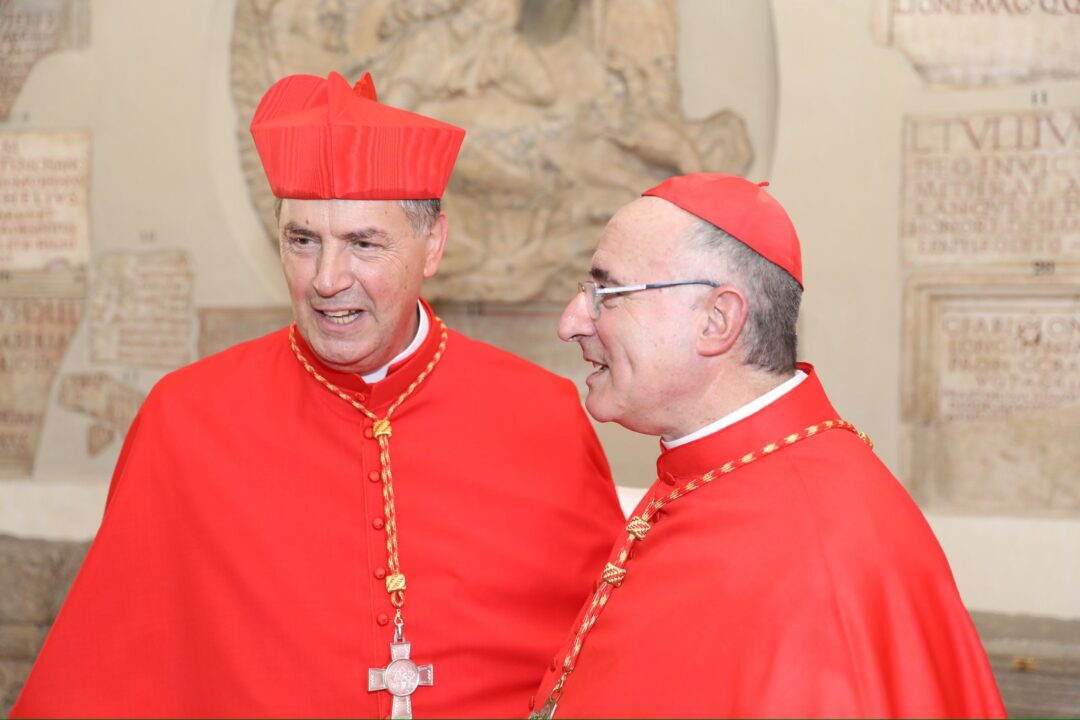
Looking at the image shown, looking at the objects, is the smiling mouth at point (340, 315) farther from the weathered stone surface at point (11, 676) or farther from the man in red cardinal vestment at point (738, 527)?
the weathered stone surface at point (11, 676)

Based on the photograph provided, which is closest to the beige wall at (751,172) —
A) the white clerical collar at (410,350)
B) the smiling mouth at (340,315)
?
the white clerical collar at (410,350)

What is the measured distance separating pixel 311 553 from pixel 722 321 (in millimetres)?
1066

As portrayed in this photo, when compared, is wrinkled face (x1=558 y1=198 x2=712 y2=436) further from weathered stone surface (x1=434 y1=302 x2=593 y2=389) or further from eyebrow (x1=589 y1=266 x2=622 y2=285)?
Answer: weathered stone surface (x1=434 y1=302 x2=593 y2=389)

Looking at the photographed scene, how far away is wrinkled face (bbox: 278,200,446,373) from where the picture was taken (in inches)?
99.9

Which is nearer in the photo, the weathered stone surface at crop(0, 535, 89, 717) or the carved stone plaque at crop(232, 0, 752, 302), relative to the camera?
the carved stone plaque at crop(232, 0, 752, 302)

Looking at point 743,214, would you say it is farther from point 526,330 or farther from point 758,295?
point 526,330

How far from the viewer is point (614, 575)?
219 cm

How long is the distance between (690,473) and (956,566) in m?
2.81

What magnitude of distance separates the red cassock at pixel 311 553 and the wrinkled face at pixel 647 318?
62 centimetres

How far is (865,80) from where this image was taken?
4.60 m

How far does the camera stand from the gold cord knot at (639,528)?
2217 mm

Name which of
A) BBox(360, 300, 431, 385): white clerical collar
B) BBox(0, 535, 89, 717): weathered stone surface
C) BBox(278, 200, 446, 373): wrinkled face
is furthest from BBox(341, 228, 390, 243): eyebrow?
BBox(0, 535, 89, 717): weathered stone surface

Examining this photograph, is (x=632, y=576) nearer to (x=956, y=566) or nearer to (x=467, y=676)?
(x=467, y=676)

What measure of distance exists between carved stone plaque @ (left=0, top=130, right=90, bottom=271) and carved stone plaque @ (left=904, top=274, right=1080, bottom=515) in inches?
149
